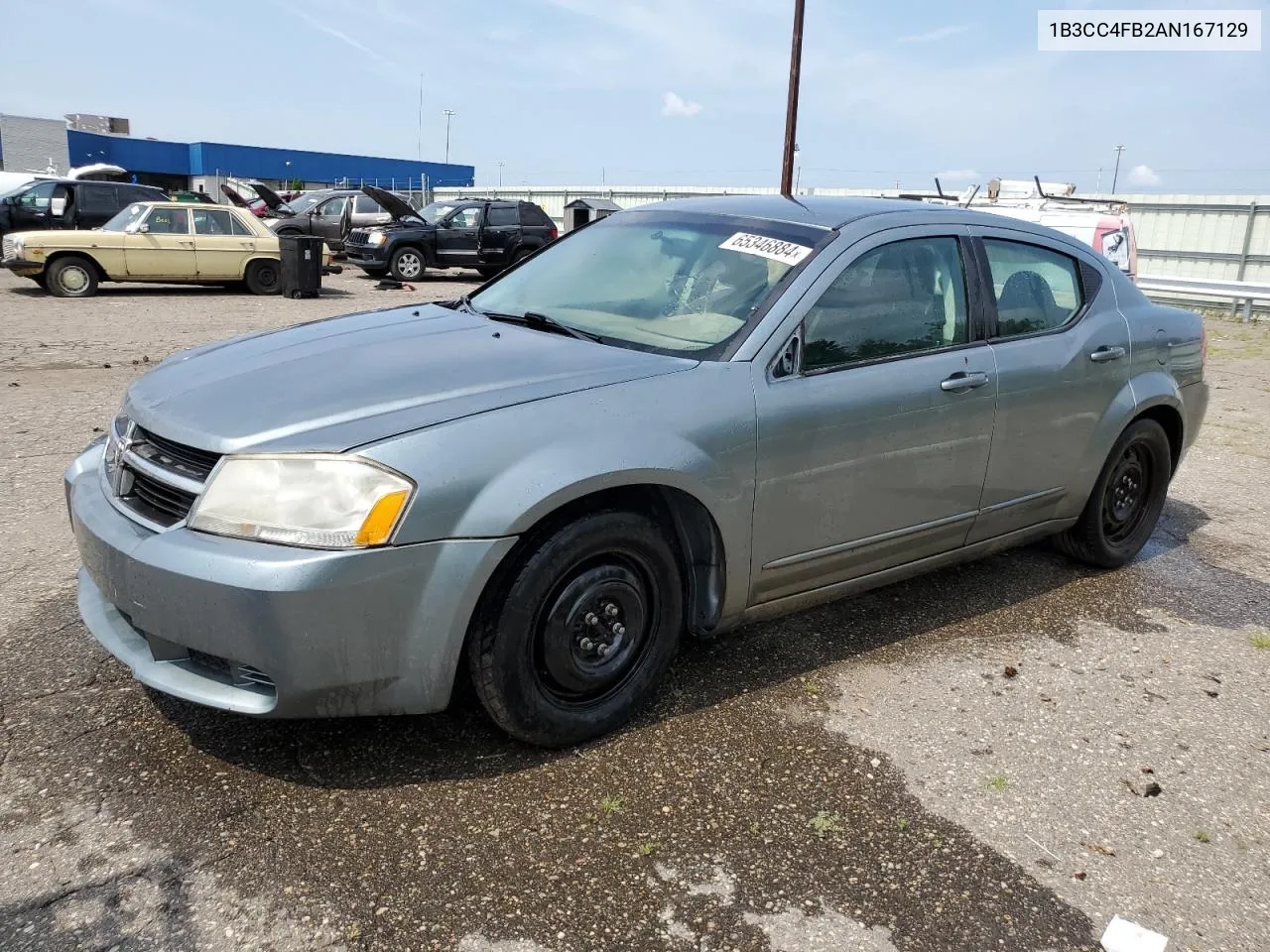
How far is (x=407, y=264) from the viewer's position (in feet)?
65.7

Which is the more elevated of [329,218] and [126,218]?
[329,218]

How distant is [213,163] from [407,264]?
45728 millimetres

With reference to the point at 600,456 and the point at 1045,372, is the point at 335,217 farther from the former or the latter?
the point at 600,456

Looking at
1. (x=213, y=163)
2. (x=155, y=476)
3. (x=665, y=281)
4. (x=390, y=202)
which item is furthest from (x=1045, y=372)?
(x=213, y=163)

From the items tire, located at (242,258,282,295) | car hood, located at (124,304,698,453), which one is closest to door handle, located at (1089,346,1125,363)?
car hood, located at (124,304,698,453)

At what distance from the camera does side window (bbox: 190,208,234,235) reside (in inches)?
628

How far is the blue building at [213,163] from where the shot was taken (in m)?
57.0

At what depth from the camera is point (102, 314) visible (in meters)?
→ 13.3

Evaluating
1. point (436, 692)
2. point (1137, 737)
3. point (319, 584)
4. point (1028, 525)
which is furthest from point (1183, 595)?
point (319, 584)

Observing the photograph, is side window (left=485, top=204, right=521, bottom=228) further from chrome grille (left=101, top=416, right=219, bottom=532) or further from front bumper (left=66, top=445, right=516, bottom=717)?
front bumper (left=66, top=445, right=516, bottom=717)

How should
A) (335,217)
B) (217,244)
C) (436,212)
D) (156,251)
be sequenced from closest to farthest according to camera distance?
1. (156,251)
2. (217,244)
3. (436,212)
4. (335,217)

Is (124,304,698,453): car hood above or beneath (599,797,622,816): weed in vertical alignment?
above

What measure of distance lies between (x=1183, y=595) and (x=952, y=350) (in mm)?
1880

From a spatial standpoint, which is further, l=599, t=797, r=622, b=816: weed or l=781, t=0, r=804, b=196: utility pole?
l=781, t=0, r=804, b=196: utility pole
